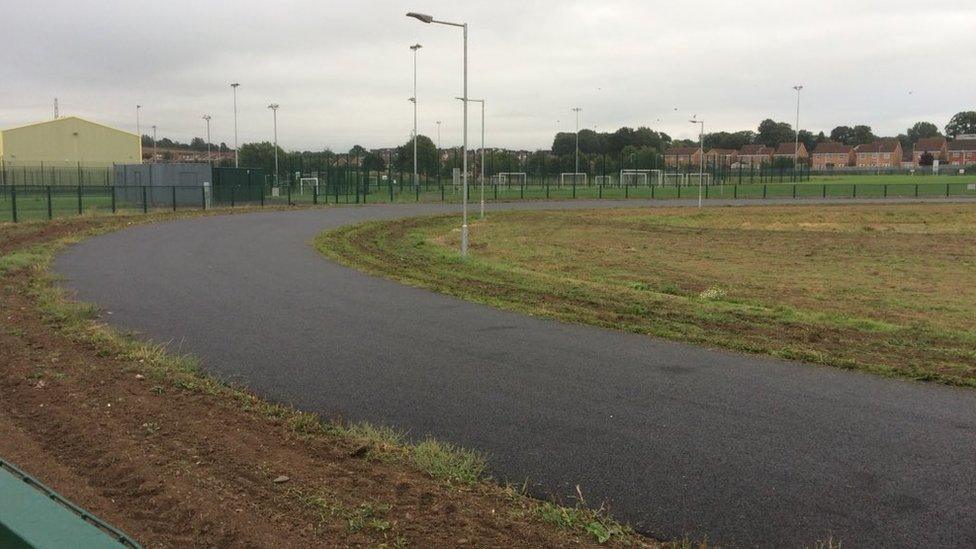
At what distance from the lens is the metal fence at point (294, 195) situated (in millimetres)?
39531

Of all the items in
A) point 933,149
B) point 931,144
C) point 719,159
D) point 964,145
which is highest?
point 931,144

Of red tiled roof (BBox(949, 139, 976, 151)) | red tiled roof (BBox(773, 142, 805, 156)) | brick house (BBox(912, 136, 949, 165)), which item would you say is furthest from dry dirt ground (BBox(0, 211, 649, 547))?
red tiled roof (BBox(949, 139, 976, 151))

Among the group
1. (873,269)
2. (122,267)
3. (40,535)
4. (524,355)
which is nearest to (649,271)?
(873,269)

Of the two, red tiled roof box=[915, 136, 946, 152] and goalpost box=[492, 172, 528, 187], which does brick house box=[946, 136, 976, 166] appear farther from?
goalpost box=[492, 172, 528, 187]

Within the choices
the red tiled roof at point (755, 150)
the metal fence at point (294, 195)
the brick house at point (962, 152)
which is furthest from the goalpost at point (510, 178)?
the brick house at point (962, 152)

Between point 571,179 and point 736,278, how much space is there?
77697mm

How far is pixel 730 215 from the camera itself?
4238 cm

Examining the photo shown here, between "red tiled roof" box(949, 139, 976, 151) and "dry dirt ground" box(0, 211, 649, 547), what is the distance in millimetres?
191071

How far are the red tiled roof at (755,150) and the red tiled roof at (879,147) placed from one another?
67.4ft

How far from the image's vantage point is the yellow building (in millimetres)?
83750

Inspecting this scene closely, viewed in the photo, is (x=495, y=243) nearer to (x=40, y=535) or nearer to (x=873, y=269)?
(x=873, y=269)

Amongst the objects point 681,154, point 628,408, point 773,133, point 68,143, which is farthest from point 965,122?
point 628,408

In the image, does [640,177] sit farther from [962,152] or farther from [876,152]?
[962,152]

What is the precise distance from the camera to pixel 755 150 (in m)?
172
